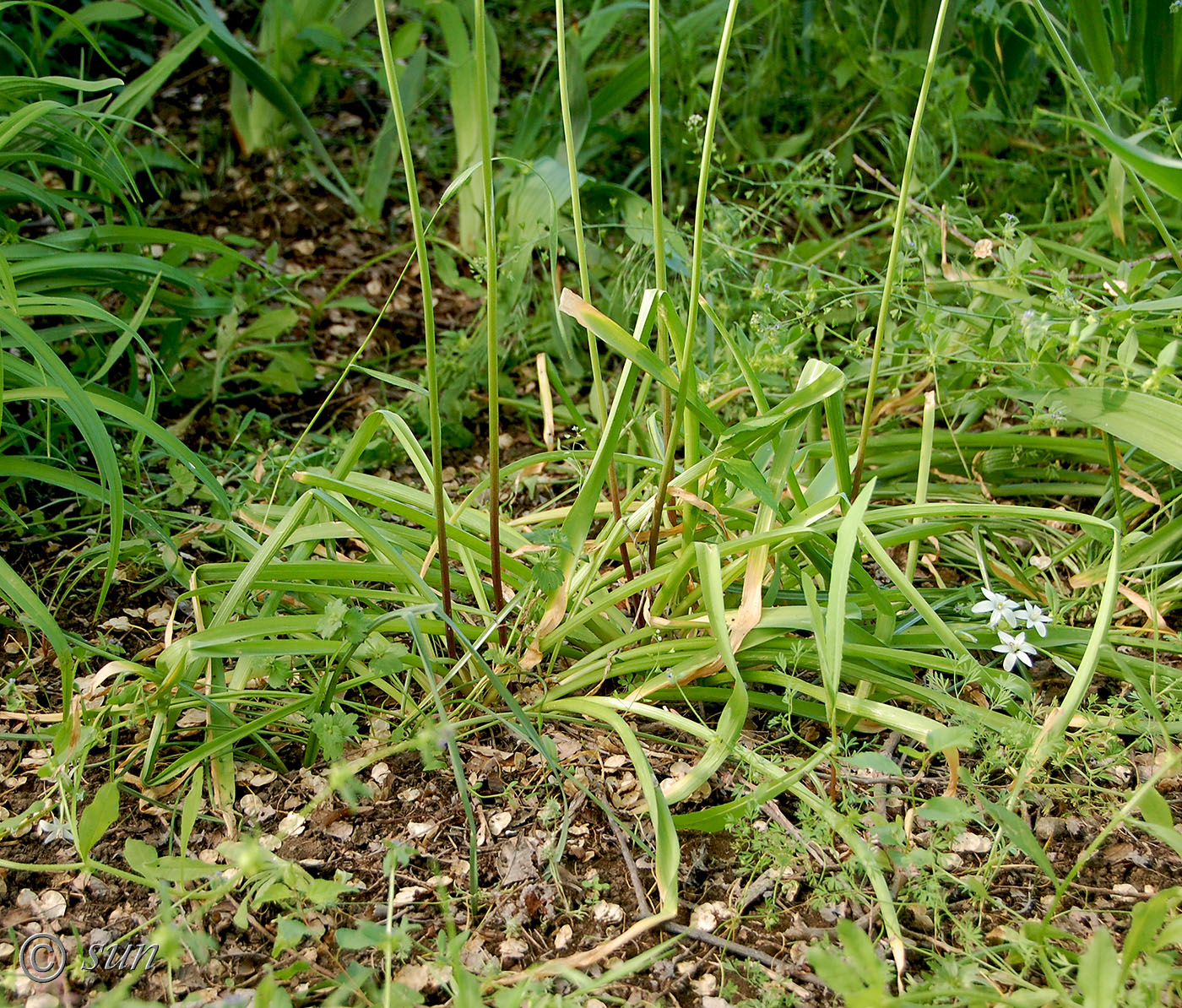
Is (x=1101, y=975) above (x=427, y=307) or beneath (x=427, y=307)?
beneath

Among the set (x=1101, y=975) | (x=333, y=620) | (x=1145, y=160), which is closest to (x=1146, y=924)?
(x=1101, y=975)

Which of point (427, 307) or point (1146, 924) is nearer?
point (1146, 924)

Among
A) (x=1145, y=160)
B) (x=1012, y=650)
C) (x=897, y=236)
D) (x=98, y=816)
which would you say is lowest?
(x=1012, y=650)

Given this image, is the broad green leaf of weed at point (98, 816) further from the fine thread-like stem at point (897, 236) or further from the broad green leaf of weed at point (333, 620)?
the fine thread-like stem at point (897, 236)

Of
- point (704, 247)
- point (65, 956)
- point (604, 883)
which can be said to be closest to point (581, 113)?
point (704, 247)

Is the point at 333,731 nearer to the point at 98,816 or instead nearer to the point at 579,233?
the point at 98,816

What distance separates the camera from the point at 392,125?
2258 millimetres

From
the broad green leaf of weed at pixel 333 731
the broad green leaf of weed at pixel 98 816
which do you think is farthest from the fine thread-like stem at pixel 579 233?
the broad green leaf of weed at pixel 98 816

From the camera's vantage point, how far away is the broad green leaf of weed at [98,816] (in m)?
1.03

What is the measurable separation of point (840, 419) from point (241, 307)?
47.2 inches
